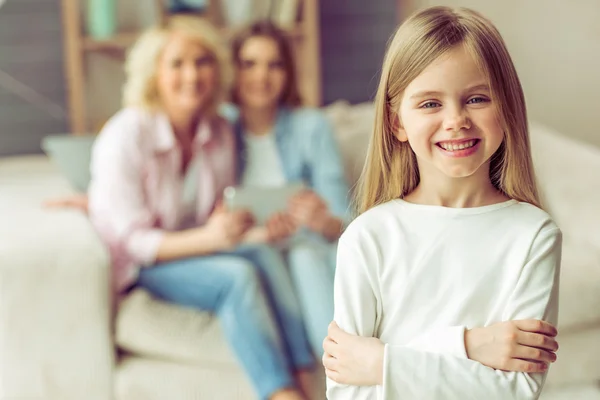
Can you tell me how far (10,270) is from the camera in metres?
1.49

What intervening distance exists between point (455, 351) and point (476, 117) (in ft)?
0.68

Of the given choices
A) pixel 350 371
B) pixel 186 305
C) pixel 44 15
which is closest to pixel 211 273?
pixel 186 305

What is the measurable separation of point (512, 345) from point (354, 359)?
5.5 inches

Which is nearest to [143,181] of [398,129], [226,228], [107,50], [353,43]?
[226,228]

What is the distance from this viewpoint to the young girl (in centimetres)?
75

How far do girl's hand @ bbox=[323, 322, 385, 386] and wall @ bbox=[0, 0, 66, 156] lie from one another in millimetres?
1771

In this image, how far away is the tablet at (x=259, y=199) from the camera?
5.47ft

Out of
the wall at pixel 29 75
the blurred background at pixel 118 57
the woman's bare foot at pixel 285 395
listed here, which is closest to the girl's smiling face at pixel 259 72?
the blurred background at pixel 118 57

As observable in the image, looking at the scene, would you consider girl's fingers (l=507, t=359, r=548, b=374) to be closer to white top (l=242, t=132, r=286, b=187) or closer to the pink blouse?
the pink blouse

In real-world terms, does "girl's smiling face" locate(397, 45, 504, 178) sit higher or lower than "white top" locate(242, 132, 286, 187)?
higher

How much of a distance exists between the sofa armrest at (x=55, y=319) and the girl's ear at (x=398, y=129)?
2.70 ft

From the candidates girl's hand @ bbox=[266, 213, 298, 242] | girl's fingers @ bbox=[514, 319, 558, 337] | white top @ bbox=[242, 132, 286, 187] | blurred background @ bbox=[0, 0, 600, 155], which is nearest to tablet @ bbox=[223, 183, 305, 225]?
girl's hand @ bbox=[266, 213, 298, 242]

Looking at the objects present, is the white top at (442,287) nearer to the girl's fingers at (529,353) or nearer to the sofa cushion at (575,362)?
the girl's fingers at (529,353)

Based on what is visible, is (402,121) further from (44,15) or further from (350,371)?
(44,15)
